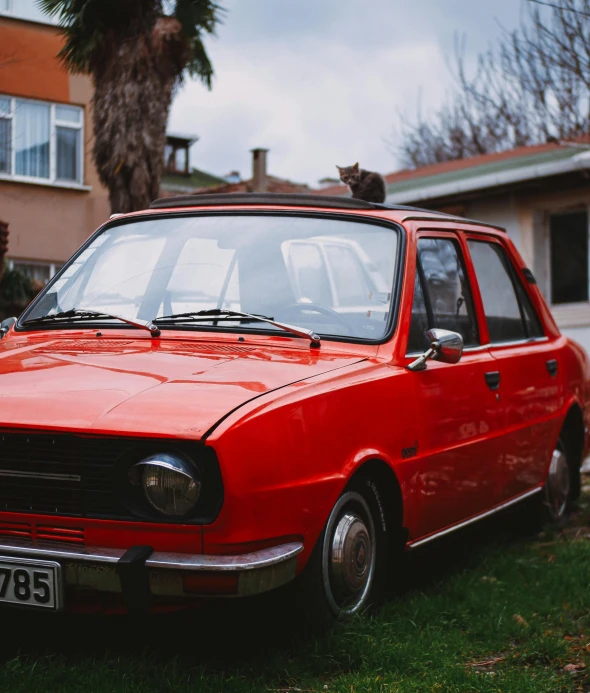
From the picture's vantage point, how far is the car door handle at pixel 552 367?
6273 millimetres

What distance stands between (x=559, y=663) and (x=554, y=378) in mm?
2479

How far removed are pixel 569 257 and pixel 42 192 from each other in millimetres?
10978

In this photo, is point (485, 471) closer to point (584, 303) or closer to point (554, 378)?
point (554, 378)

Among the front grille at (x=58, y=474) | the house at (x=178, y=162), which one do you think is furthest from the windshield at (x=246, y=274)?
the house at (x=178, y=162)

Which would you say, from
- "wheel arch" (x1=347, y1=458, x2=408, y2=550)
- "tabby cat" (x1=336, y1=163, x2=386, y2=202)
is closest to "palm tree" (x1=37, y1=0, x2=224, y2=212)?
"tabby cat" (x1=336, y1=163, x2=386, y2=202)

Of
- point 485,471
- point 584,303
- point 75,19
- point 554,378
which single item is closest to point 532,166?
point 584,303

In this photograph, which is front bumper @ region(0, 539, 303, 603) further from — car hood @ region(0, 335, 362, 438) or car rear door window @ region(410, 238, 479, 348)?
car rear door window @ region(410, 238, 479, 348)

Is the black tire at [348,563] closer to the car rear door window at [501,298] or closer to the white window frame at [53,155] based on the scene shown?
the car rear door window at [501,298]

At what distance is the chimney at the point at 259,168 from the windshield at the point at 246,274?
26.7 meters

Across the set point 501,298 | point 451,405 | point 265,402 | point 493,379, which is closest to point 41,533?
point 265,402

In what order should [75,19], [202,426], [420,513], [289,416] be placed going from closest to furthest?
[202,426]
[289,416]
[420,513]
[75,19]

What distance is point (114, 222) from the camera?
17.9 ft

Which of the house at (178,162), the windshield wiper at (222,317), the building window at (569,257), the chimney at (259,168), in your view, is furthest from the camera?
the house at (178,162)

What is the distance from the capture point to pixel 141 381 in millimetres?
3820
